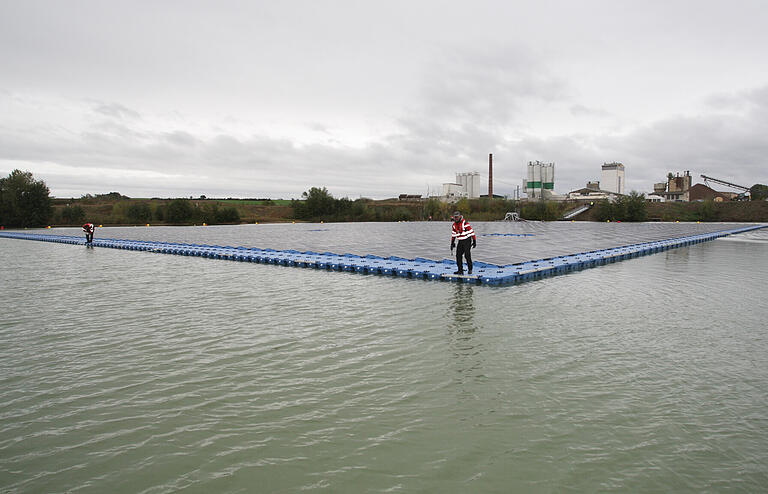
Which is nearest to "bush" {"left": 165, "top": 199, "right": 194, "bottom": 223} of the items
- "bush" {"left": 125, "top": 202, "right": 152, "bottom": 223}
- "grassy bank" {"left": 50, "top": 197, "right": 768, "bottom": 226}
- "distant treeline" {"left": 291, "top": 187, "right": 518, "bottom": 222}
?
"grassy bank" {"left": 50, "top": 197, "right": 768, "bottom": 226}

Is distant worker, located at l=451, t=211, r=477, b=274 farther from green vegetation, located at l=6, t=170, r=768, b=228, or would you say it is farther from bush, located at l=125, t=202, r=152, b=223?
bush, located at l=125, t=202, r=152, b=223

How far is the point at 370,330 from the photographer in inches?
303

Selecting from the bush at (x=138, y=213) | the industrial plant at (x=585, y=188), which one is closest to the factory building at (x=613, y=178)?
the industrial plant at (x=585, y=188)

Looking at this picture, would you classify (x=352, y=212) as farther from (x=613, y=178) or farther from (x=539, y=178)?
(x=613, y=178)

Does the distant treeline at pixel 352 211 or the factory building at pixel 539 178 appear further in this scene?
the factory building at pixel 539 178

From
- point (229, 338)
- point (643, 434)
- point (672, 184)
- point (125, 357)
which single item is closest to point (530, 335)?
point (643, 434)

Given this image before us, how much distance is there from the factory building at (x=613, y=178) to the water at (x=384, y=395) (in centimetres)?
12199

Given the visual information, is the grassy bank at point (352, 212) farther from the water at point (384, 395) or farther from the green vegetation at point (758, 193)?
the water at point (384, 395)

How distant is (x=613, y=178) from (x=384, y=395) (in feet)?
426

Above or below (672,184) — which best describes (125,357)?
below

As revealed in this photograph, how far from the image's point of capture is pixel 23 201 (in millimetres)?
52031

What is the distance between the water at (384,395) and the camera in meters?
3.70

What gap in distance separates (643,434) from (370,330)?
424cm

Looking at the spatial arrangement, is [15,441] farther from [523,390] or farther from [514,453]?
[523,390]
